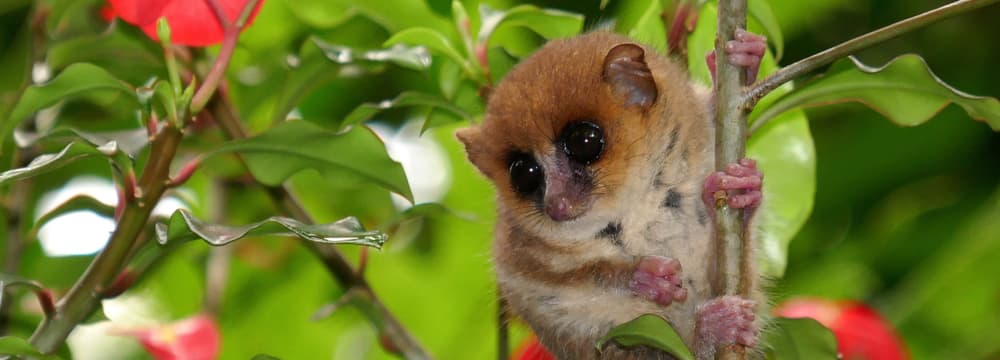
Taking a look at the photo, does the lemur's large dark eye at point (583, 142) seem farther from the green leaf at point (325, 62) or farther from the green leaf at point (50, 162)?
the green leaf at point (50, 162)

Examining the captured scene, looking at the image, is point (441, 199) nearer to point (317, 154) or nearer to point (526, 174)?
point (526, 174)

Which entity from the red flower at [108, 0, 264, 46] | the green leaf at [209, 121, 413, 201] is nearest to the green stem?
the green leaf at [209, 121, 413, 201]

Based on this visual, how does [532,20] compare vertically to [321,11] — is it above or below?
above

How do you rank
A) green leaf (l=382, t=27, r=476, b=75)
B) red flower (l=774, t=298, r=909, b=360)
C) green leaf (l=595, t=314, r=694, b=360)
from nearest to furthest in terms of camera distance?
green leaf (l=595, t=314, r=694, b=360), green leaf (l=382, t=27, r=476, b=75), red flower (l=774, t=298, r=909, b=360)

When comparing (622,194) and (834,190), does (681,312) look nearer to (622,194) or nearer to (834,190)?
(622,194)

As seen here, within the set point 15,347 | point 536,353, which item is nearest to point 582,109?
point 536,353

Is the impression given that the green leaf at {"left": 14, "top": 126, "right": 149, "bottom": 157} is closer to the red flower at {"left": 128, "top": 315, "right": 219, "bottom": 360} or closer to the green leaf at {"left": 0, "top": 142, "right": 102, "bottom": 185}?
the green leaf at {"left": 0, "top": 142, "right": 102, "bottom": 185}
